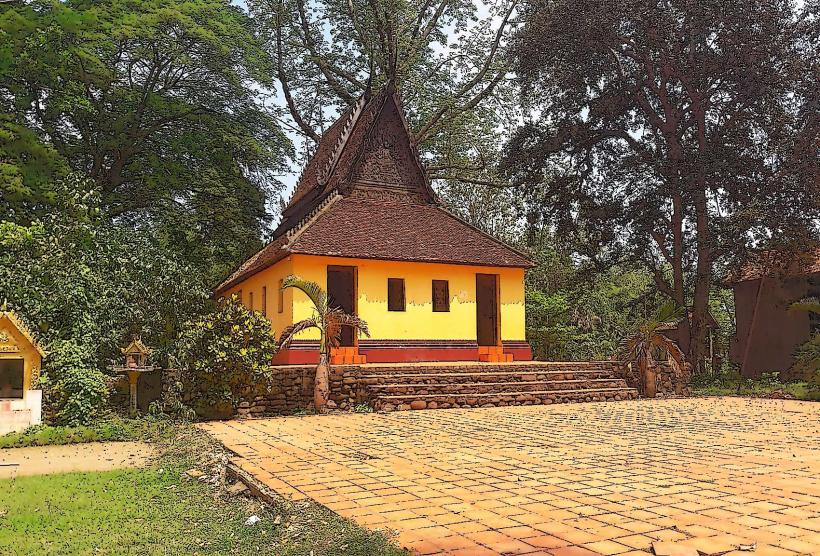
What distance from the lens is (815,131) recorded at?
58.3ft

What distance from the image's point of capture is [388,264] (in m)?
15.8

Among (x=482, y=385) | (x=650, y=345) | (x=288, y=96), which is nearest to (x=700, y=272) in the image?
(x=650, y=345)

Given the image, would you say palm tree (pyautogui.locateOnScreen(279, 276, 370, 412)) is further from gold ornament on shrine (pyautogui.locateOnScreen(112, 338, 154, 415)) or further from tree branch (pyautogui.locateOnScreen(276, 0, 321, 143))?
tree branch (pyautogui.locateOnScreen(276, 0, 321, 143))

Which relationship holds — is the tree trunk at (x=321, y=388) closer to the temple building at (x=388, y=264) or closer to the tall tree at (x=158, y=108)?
the temple building at (x=388, y=264)

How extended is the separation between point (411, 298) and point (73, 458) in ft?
29.2

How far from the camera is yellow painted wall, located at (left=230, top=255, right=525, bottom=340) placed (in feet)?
49.4

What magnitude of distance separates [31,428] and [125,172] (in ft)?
45.4

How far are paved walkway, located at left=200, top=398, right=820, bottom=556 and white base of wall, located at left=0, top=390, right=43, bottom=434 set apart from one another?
2473mm

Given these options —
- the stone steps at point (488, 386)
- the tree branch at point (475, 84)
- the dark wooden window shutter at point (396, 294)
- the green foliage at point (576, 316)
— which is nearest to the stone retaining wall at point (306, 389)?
the stone steps at point (488, 386)

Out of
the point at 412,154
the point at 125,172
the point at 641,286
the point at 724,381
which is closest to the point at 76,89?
the point at 125,172

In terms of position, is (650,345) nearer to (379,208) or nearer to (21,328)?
(379,208)

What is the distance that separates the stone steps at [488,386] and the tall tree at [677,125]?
641 cm

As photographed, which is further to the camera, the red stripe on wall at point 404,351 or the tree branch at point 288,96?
the tree branch at point 288,96

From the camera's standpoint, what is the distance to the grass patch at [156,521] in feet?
13.3
